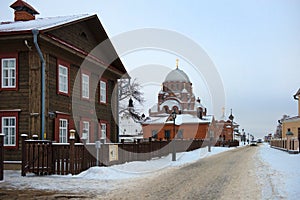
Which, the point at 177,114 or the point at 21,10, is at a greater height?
the point at 21,10

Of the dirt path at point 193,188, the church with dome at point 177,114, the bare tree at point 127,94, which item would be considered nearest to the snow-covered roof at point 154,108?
the church with dome at point 177,114

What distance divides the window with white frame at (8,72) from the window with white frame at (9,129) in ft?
4.98

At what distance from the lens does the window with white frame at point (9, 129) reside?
1706cm

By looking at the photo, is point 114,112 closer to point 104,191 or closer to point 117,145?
point 117,145

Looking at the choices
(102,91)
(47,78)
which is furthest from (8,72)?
(102,91)

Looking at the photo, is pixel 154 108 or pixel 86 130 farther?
pixel 154 108

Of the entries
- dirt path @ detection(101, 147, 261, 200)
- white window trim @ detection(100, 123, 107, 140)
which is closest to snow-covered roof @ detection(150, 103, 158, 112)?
white window trim @ detection(100, 123, 107, 140)

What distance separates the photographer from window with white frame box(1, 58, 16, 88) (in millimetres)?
17281

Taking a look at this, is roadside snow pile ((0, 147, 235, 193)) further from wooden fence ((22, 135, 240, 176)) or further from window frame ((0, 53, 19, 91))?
window frame ((0, 53, 19, 91))

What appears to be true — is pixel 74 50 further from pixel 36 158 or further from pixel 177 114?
pixel 177 114

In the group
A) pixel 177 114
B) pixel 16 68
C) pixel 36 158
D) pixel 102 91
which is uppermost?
pixel 16 68

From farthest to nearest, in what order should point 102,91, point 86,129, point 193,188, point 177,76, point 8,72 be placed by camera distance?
point 177,76 → point 102,91 → point 86,129 → point 8,72 → point 193,188

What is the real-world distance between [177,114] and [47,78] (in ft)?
186

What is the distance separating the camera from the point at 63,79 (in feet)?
62.1
